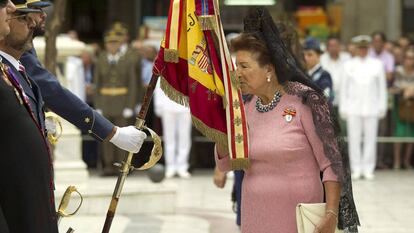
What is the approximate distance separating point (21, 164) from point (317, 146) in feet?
5.19

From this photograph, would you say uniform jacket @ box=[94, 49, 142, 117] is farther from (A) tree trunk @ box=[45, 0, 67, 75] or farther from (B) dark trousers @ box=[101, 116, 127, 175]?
(A) tree trunk @ box=[45, 0, 67, 75]

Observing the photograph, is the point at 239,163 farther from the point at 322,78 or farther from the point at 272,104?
the point at 322,78

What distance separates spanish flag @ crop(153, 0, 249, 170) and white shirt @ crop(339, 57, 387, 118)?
1052 cm

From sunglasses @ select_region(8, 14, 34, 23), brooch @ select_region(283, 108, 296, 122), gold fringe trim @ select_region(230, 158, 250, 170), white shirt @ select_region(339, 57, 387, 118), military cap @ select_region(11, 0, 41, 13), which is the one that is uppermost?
military cap @ select_region(11, 0, 41, 13)

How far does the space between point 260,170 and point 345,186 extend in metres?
0.42

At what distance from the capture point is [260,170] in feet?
18.8

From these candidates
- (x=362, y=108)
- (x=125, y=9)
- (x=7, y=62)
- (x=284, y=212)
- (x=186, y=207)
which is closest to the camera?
(x=7, y=62)

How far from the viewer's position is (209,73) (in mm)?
5785

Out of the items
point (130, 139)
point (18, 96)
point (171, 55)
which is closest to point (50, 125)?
point (130, 139)

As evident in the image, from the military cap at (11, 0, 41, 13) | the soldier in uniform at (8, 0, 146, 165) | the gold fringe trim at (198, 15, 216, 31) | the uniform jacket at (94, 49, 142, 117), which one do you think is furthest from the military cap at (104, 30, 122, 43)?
the military cap at (11, 0, 41, 13)

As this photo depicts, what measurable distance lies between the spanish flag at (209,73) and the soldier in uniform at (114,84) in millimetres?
10426

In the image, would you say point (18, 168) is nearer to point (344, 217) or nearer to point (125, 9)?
point (344, 217)

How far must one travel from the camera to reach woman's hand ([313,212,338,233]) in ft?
18.2

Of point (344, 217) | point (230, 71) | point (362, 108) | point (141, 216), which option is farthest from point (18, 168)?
point (362, 108)
